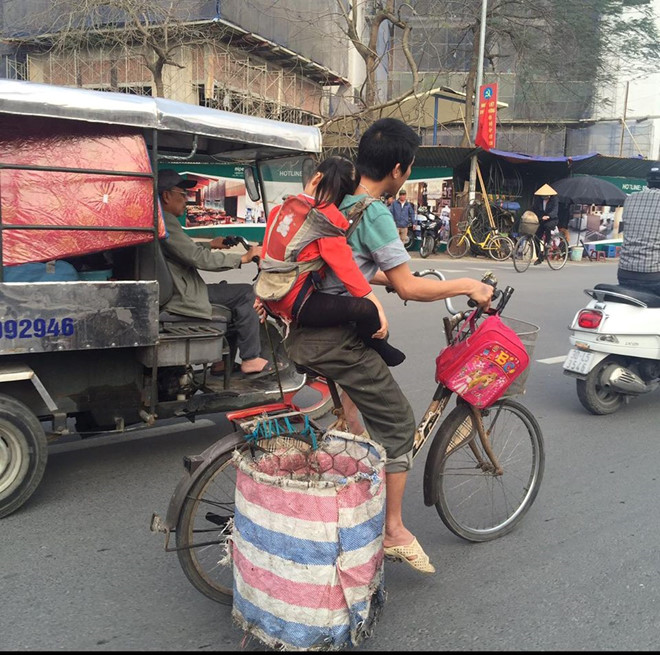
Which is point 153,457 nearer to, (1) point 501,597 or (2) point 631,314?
(1) point 501,597

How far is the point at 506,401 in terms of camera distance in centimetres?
328

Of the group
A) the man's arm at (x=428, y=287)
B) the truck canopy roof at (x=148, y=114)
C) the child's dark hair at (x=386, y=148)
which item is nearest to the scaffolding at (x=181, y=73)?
the truck canopy roof at (x=148, y=114)

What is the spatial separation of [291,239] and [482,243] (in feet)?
56.0

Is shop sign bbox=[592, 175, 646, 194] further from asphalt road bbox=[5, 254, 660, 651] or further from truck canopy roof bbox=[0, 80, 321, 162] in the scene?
truck canopy roof bbox=[0, 80, 321, 162]

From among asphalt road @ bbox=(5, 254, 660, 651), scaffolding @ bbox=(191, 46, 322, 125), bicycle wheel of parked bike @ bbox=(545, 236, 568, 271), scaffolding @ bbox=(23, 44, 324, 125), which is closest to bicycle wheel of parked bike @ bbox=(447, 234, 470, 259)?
bicycle wheel of parked bike @ bbox=(545, 236, 568, 271)

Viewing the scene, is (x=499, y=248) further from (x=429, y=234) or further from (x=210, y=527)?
(x=210, y=527)

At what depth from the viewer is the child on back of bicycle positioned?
249cm

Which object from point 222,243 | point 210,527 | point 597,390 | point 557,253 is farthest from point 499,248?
point 210,527

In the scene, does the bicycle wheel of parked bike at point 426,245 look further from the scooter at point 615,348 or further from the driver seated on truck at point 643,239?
the scooter at point 615,348

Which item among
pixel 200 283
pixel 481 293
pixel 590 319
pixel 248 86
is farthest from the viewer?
pixel 248 86

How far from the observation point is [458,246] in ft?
62.8

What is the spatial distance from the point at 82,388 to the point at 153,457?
750 mm

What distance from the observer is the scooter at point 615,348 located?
210 inches

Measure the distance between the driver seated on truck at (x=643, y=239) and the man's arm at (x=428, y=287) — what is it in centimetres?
319
